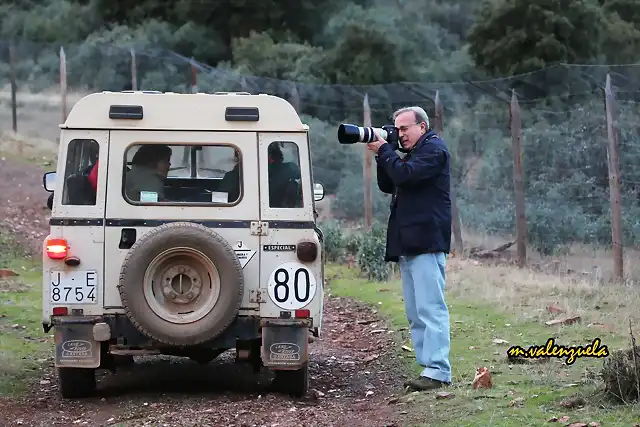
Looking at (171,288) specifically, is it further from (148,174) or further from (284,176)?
(284,176)

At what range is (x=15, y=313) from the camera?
11.2 meters

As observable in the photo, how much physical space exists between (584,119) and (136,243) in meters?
10.6

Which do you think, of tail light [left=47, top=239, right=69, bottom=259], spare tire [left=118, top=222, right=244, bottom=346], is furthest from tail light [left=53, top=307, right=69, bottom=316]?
spare tire [left=118, top=222, right=244, bottom=346]

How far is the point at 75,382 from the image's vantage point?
25.1 feet

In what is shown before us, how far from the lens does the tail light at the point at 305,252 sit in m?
7.39

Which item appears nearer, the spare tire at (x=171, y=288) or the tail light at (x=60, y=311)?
the spare tire at (x=171, y=288)

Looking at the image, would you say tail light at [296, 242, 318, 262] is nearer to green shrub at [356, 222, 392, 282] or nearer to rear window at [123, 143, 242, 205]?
rear window at [123, 143, 242, 205]

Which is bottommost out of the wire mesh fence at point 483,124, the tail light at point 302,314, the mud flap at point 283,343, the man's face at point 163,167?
the mud flap at point 283,343

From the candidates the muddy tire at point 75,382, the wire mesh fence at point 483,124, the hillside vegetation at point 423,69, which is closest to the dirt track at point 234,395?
the muddy tire at point 75,382

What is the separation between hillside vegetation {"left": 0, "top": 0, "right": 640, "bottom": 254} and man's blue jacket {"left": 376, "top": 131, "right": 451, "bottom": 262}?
537 centimetres

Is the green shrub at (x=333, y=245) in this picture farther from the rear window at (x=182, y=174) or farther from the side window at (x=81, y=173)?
the side window at (x=81, y=173)

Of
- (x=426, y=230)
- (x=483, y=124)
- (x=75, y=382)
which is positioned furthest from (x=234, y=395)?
(x=483, y=124)

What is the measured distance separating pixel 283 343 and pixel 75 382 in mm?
1579

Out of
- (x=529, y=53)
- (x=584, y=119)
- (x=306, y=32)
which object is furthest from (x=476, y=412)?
(x=306, y=32)
